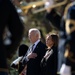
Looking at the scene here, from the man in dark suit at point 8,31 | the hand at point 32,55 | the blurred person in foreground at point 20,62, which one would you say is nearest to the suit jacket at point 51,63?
the hand at point 32,55

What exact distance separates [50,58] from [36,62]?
349mm

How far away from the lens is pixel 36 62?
7965mm

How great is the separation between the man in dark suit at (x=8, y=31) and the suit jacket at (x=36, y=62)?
9.83 ft

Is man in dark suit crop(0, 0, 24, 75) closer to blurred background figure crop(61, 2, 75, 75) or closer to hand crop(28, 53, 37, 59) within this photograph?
blurred background figure crop(61, 2, 75, 75)

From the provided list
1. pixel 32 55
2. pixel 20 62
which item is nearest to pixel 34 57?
pixel 32 55

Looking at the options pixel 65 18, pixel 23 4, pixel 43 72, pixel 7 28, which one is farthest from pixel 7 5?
pixel 43 72

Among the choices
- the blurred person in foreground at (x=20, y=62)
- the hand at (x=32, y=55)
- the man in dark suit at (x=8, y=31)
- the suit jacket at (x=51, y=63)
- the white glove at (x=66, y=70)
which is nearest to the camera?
the man in dark suit at (x=8, y=31)

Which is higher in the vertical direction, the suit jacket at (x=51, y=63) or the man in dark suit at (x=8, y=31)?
the man in dark suit at (x=8, y=31)

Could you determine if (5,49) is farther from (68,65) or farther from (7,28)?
(68,65)

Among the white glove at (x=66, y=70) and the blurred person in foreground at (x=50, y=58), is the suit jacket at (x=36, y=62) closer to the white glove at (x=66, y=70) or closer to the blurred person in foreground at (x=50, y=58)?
the blurred person in foreground at (x=50, y=58)

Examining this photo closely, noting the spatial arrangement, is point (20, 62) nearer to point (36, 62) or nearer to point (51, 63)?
point (36, 62)

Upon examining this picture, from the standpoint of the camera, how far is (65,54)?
5016mm

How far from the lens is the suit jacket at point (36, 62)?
7941 mm

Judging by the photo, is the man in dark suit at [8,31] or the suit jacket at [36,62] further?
the suit jacket at [36,62]
